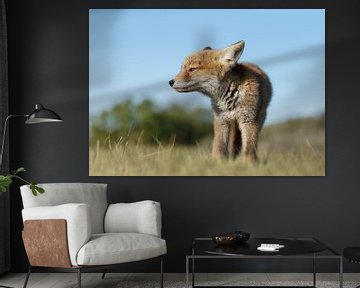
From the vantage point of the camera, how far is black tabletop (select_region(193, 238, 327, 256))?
3.82 m

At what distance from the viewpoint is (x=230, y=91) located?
534 cm

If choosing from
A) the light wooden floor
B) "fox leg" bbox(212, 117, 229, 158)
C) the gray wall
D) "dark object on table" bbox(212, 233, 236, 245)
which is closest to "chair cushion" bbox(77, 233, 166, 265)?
"dark object on table" bbox(212, 233, 236, 245)

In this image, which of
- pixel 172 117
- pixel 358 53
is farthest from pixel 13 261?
pixel 358 53

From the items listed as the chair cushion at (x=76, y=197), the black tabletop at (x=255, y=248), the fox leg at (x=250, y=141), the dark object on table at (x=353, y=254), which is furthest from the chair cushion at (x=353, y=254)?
the chair cushion at (x=76, y=197)

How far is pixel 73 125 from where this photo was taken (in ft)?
17.6

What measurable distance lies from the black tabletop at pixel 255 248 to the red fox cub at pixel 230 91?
1.17 m

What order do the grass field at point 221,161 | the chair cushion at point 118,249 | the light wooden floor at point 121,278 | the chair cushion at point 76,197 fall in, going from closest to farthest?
the chair cushion at point 118,249
the chair cushion at point 76,197
the light wooden floor at point 121,278
the grass field at point 221,161

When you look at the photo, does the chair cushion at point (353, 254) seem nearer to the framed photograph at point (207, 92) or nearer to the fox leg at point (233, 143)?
the framed photograph at point (207, 92)

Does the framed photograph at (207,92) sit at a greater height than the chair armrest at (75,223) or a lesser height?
greater

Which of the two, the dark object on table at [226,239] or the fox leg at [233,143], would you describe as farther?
the fox leg at [233,143]

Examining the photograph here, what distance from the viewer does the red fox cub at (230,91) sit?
5.31 m

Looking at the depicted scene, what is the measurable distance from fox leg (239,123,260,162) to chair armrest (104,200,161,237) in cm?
107

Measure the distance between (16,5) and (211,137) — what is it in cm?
212

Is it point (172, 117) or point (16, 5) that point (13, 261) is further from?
point (16, 5)
